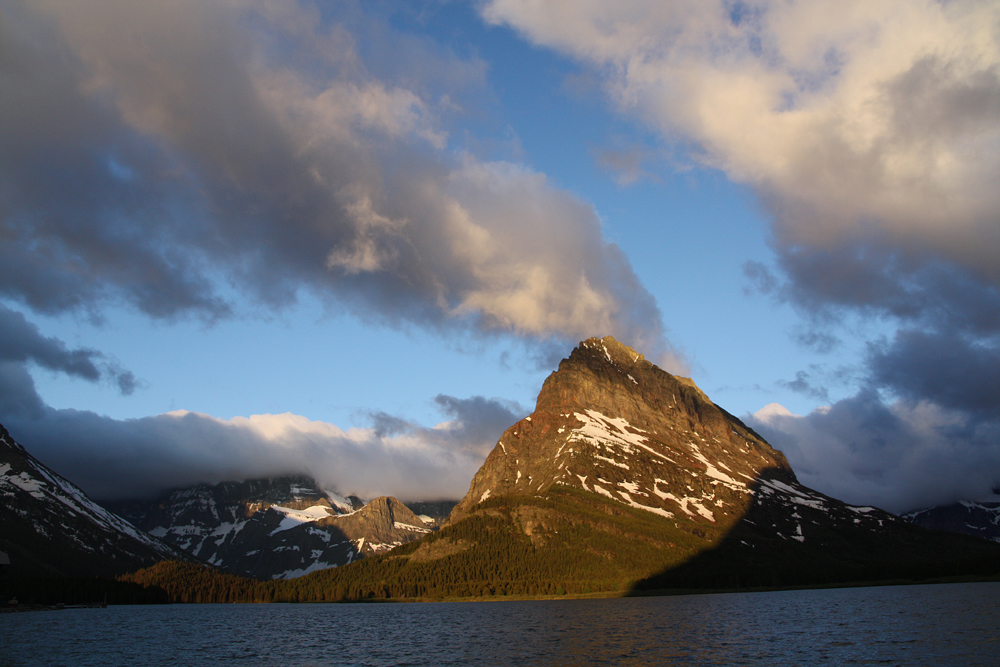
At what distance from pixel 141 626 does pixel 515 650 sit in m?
140

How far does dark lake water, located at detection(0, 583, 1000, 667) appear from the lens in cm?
9275

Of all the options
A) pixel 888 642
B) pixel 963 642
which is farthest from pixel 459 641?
pixel 963 642

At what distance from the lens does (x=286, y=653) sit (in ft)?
387

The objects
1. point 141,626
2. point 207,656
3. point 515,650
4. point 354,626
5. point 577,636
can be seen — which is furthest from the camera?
point 141,626

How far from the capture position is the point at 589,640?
117188 millimetres

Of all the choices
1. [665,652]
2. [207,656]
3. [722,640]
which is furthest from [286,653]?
[722,640]

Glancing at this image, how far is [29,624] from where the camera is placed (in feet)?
623

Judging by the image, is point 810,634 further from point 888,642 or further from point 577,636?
point 577,636

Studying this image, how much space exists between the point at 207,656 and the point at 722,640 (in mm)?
88380

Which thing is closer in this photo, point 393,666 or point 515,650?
point 393,666

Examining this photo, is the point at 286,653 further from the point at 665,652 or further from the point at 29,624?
the point at 29,624

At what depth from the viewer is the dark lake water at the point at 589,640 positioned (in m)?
92.8

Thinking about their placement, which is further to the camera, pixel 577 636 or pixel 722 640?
pixel 577 636

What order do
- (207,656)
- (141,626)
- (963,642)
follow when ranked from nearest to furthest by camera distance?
1. (963,642)
2. (207,656)
3. (141,626)
